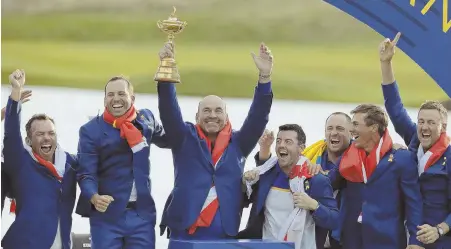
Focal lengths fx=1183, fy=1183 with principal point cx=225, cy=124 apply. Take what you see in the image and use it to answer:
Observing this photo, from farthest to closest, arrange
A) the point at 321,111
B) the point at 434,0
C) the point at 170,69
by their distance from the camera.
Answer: the point at 321,111 < the point at 434,0 < the point at 170,69

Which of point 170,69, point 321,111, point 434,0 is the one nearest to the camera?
point 170,69

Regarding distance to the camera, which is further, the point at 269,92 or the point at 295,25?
the point at 295,25

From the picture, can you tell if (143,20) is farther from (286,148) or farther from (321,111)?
(286,148)

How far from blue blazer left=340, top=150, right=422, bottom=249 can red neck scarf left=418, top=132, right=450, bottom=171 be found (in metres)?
0.09

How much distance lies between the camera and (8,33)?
7.58 meters

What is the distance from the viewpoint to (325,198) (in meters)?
6.25

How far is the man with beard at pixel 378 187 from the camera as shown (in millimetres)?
6340

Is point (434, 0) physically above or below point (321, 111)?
above

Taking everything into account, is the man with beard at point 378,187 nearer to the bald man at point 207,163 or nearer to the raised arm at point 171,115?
the bald man at point 207,163

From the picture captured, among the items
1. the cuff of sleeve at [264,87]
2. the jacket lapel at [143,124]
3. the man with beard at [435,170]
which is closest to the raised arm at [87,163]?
the jacket lapel at [143,124]

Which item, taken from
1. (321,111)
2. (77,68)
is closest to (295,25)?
(321,111)

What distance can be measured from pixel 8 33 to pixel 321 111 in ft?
6.88

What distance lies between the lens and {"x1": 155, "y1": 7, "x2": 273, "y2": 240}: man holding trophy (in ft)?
20.6

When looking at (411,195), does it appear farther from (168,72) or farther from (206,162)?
(168,72)
